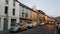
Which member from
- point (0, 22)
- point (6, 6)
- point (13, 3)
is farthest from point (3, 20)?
point (13, 3)

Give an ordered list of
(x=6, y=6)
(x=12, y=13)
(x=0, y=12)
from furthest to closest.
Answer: (x=12, y=13), (x=6, y=6), (x=0, y=12)

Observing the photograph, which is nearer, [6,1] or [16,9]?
[6,1]

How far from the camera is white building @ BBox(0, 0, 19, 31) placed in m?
30.9

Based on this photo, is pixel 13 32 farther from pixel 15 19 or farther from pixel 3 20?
pixel 15 19

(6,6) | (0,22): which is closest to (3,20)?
(0,22)

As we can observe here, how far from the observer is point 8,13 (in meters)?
33.3

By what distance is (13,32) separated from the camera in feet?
90.4

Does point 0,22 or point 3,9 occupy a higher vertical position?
point 3,9

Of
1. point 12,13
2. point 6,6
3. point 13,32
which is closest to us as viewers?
point 13,32

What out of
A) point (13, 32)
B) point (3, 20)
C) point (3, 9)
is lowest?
point (13, 32)

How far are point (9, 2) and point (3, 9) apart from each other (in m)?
3.18

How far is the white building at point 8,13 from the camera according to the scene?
102 ft

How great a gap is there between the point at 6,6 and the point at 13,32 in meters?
7.38

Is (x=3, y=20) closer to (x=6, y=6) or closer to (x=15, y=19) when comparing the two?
(x=6, y=6)
